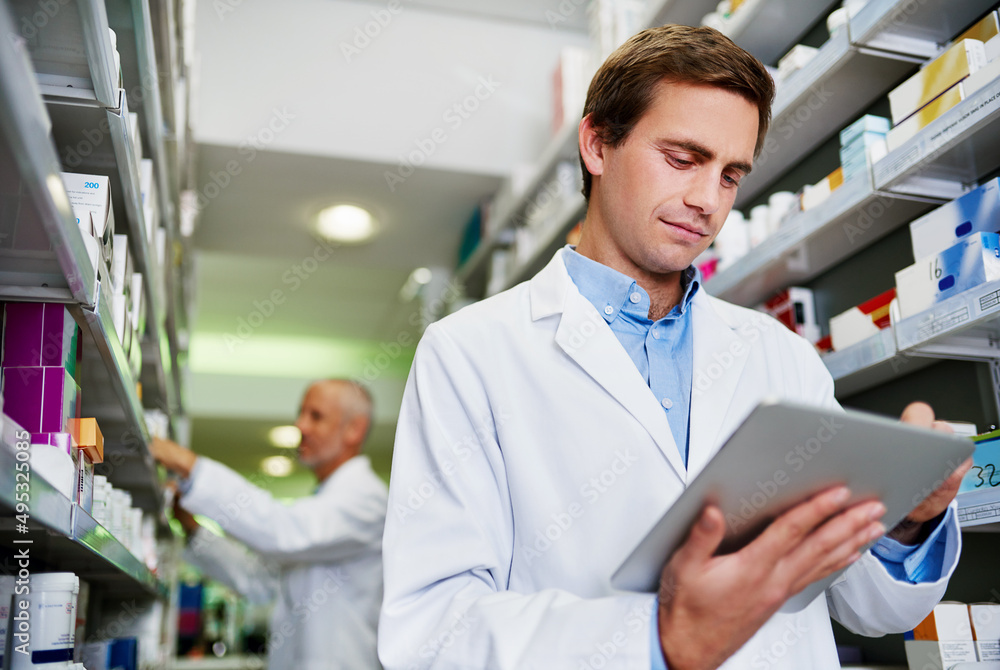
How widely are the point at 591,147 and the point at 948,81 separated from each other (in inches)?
28.7

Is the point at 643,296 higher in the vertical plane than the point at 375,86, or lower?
lower

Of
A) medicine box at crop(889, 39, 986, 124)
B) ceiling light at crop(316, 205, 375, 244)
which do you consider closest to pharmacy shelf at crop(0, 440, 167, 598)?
medicine box at crop(889, 39, 986, 124)

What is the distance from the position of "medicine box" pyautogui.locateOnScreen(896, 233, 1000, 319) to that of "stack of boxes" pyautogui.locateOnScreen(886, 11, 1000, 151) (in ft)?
0.88

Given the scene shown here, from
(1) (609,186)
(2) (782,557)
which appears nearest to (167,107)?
(1) (609,186)

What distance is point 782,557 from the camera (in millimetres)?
854

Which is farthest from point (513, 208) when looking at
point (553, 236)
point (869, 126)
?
point (869, 126)

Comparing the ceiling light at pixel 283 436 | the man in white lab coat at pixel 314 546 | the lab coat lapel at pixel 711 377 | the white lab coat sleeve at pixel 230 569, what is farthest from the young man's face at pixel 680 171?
the ceiling light at pixel 283 436

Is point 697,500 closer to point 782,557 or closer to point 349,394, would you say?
point 782,557

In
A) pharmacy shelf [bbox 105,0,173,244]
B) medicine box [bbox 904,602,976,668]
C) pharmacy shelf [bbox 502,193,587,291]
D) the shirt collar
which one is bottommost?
medicine box [bbox 904,602,976,668]

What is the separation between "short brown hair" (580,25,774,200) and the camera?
57.2 inches

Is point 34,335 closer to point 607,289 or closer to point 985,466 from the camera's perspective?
point 607,289

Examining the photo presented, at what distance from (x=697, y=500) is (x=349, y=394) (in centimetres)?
301

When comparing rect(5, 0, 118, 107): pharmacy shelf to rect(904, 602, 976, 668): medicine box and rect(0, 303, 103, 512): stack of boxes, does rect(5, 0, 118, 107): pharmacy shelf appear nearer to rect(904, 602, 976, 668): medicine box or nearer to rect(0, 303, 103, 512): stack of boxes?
rect(0, 303, 103, 512): stack of boxes

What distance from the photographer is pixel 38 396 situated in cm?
138
